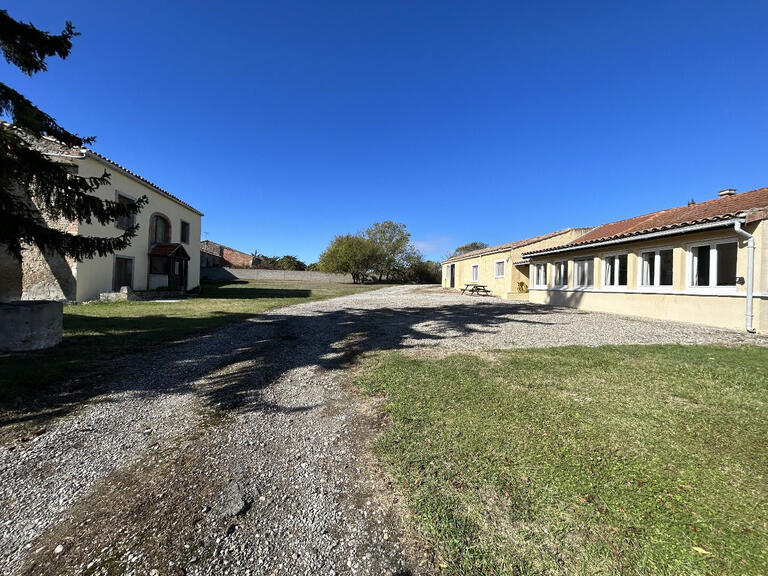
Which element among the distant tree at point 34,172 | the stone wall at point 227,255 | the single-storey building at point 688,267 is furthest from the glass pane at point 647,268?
the stone wall at point 227,255

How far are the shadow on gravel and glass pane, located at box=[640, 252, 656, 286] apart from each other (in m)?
4.27

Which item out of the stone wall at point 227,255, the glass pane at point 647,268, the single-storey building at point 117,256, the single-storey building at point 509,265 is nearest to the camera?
the glass pane at point 647,268

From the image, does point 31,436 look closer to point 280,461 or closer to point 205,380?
point 205,380

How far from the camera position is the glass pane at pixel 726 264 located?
28.8 feet

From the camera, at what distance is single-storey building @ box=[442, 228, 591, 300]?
783 inches

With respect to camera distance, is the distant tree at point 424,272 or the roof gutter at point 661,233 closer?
the roof gutter at point 661,233

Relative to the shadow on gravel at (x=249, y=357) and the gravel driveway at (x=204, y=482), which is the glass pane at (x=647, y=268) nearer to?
the shadow on gravel at (x=249, y=357)

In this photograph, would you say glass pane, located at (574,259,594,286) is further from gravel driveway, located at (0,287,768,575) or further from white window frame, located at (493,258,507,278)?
gravel driveway, located at (0,287,768,575)

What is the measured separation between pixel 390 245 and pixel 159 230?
29694 millimetres

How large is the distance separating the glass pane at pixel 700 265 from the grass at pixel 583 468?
6.49 meters

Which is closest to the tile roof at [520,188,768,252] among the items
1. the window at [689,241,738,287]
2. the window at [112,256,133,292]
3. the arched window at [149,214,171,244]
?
the window at [689,241,738,287]

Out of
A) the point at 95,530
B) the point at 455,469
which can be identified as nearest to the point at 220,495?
the point at 95,530

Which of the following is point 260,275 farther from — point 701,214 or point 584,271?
point 701,214

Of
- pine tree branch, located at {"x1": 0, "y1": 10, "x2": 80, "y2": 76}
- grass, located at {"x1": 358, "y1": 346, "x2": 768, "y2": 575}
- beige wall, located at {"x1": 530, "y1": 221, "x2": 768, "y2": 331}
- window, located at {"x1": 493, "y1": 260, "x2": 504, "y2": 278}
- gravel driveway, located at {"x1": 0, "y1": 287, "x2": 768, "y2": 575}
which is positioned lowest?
gravel driveway, located at {"x1": 0, "y1": 287, "x2": 768, "y2": 575}
